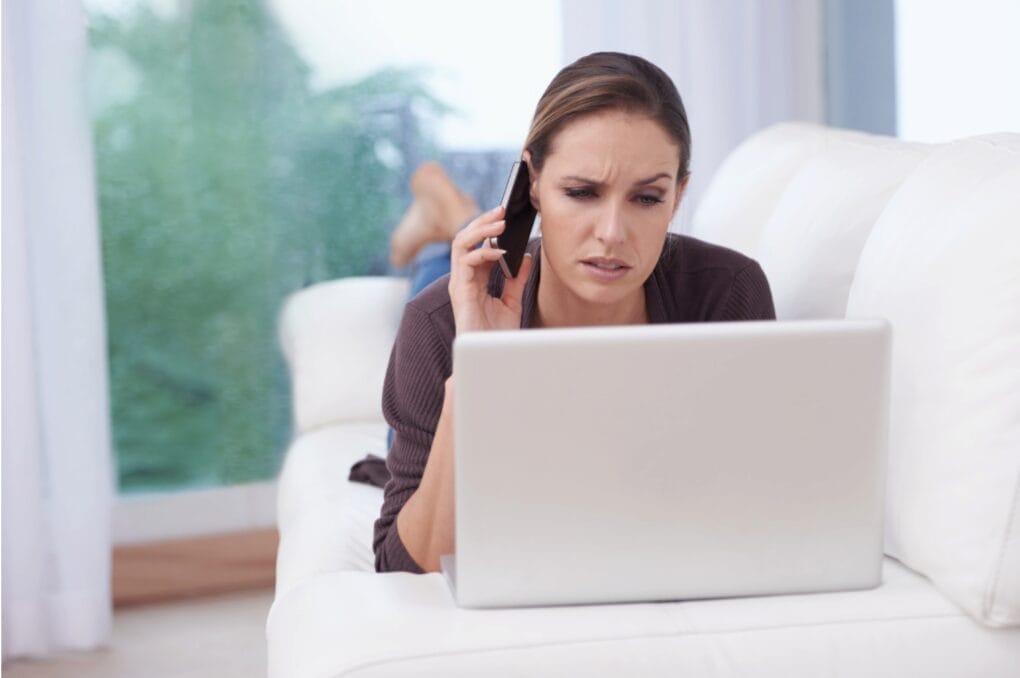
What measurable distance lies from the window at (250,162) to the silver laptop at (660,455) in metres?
2.09

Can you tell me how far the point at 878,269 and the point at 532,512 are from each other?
1.81ft

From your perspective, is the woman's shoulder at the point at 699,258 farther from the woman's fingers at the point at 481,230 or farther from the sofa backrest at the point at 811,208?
the woman's fingers at the point at 481,230

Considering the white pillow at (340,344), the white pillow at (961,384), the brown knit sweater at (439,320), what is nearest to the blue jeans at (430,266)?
the white pillow at (340,344)

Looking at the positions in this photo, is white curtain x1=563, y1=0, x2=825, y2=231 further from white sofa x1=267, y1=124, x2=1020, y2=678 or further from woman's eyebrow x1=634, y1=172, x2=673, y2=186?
white sofa x1=267, y1=124, x2=1020, y2=678

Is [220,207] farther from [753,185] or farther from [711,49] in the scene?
[753,185]

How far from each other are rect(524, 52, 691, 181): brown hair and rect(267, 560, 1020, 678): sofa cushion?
0.69 metres

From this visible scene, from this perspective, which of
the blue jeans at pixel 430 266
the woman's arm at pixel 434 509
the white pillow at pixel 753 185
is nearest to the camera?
the woman's arm at pixel 434 509

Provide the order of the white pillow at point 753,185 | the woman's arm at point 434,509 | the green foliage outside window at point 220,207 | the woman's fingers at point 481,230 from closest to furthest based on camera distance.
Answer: the woman's arm at point 434,509 → the woman's fingers at point 481,230 → the white pillow at point 753,185 → the green foliage outside window at point 220,207

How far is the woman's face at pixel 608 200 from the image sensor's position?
1.63m

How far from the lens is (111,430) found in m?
3.14

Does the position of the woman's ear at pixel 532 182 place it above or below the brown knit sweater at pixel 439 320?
above

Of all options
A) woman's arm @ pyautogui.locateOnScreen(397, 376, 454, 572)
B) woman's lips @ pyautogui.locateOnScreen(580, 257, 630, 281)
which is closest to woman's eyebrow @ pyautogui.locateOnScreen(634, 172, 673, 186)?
woman's lips @ pyautogui.locateOnScreen(580, 257, 630, 281)

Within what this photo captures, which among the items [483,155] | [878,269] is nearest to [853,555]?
[878,269]

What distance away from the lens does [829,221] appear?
1.72m
